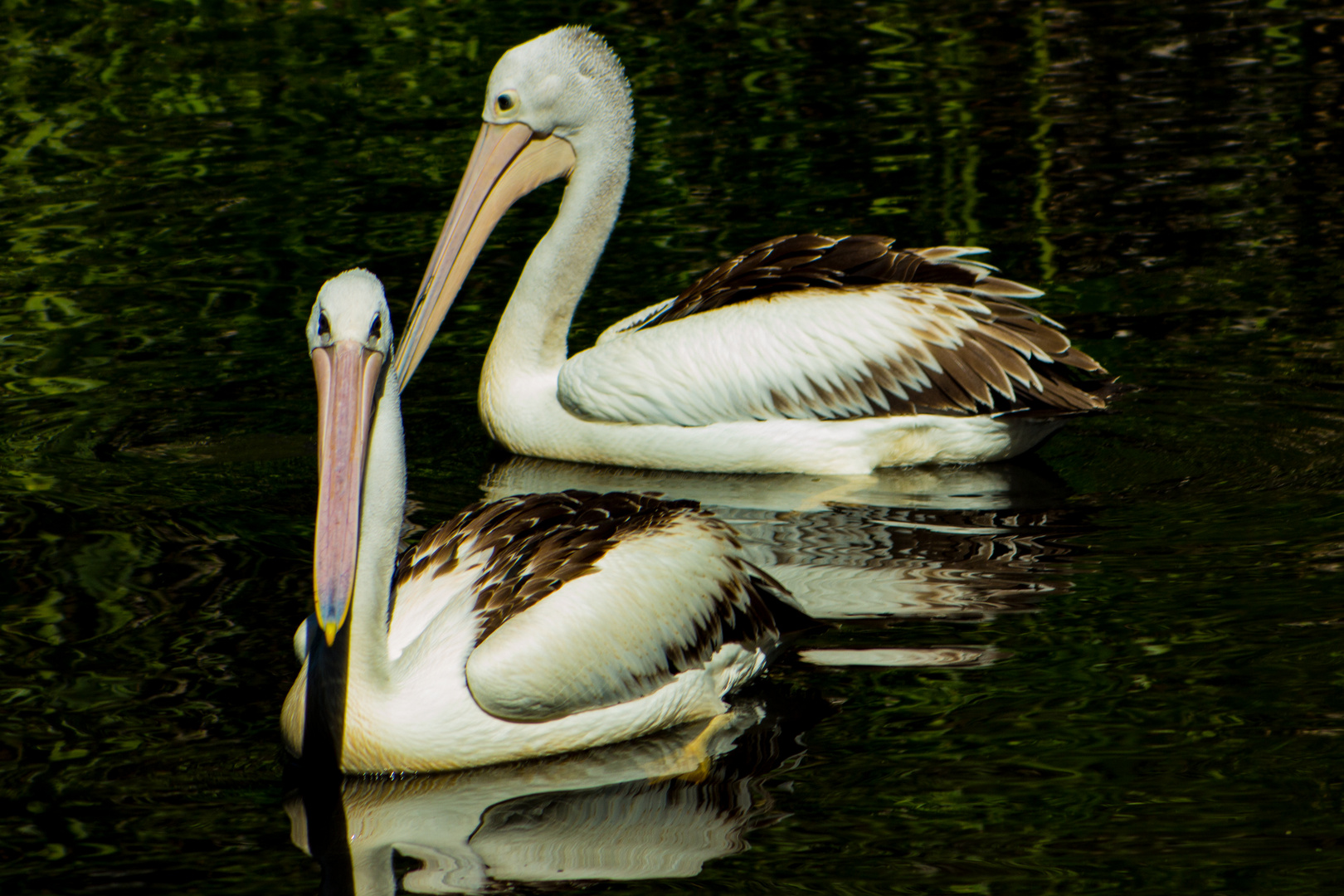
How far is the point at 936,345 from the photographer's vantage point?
19.8 feet

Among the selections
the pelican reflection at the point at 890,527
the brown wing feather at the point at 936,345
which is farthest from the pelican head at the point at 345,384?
the brown wing feather at the point at 936,345

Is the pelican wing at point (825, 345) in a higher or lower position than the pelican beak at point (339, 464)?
lower

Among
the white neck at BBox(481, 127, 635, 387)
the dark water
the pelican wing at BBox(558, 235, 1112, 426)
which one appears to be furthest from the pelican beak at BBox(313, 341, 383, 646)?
the white neck at BBox(481, 127, 635, 387)

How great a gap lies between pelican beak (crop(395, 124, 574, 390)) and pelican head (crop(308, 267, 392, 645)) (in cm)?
274

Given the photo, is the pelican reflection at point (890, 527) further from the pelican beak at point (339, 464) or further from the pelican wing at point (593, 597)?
the pelican beak at point (339, 464)

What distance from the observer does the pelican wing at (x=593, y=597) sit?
3.95 m

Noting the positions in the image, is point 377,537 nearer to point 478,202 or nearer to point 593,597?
point 593,597

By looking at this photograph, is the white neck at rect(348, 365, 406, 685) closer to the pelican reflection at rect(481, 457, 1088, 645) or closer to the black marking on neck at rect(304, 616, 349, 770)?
the black marking on neck at rect(304, 616, 349, 770)

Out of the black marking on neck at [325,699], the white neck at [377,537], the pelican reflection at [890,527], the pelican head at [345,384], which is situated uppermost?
the pelican head at [345,384]

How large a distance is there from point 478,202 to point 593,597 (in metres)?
2.88

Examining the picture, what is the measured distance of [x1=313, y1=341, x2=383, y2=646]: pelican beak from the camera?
11.6ft

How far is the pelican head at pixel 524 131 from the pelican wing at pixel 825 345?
2.22 feet

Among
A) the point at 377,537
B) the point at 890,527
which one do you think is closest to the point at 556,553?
the point at 377,537

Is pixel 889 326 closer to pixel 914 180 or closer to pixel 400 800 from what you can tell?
pixel 400 800
